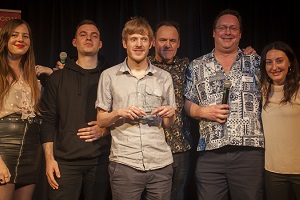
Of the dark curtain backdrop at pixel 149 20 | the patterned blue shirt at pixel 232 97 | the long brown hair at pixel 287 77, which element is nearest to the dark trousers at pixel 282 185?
the patterned blue shirt at pixel 232 97

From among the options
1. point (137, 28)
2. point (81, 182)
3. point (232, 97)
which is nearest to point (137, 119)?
point (137, 28)

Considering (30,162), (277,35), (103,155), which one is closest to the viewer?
(30,162)

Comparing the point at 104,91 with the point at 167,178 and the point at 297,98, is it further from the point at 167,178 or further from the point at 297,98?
the point at 297,98

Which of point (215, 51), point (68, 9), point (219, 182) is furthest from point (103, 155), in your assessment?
point (68, 9)

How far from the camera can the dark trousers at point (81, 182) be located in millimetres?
2527

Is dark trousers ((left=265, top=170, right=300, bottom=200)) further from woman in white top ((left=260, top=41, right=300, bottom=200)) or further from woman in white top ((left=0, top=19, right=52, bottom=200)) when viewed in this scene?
woman in white top ((left=0, top=19, right=52, bottom=200))

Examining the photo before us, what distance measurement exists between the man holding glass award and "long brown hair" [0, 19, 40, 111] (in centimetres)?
57

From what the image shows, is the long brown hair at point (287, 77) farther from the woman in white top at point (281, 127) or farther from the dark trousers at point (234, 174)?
Answer: the dark trousers at point (234, 174)

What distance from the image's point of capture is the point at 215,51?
114 inches

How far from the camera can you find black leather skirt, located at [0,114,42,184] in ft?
7.77

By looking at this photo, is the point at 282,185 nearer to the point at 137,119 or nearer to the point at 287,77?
the point at 287,77

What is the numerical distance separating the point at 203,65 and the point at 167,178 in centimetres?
105

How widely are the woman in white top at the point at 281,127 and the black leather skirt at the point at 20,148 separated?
1726 millimetres

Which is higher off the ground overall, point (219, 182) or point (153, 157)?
point (153, 157)
